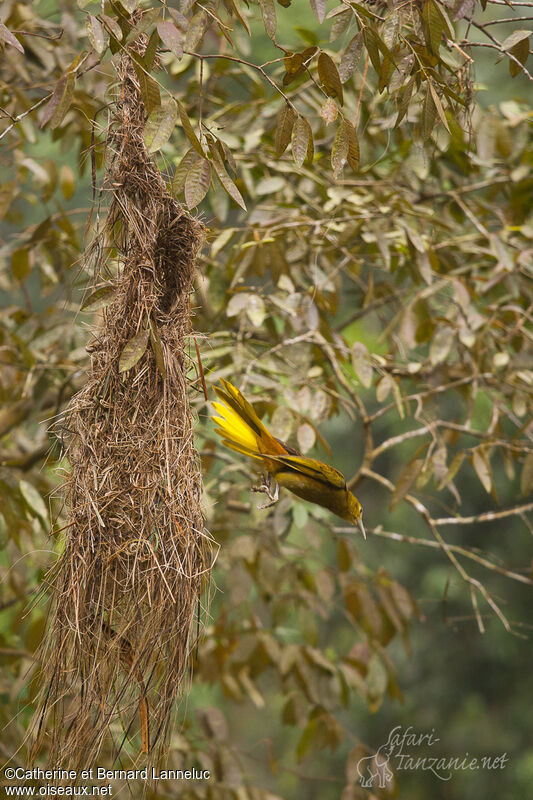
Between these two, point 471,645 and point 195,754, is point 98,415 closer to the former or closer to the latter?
point 195,754

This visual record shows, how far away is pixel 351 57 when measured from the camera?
149 centimetres

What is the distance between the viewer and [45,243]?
2.93m

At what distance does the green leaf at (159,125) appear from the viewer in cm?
135

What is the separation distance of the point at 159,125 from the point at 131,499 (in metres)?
0.66

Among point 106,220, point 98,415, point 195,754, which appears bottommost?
point 195,754

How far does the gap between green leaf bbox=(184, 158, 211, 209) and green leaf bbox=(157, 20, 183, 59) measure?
0.18 m

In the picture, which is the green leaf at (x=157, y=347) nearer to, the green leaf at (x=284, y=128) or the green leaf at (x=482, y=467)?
the green leaf at (x=284, y=128)

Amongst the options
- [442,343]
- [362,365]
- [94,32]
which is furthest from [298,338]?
[94,32]

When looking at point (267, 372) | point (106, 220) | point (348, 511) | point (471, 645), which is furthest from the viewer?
point (471, 645)

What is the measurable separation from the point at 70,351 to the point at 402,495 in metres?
1.30

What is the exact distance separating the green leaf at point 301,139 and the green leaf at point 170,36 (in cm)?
27

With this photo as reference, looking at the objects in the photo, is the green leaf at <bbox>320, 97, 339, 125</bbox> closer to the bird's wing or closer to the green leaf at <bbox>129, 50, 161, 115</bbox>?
the green leaf at <bbox>129, 50, 161, 115</bbox>

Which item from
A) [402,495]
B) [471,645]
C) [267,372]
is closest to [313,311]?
[267,372]

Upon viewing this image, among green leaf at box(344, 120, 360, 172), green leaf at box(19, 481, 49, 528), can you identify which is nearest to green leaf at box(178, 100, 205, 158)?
green leaf at box(344, 120, 360, 172)
